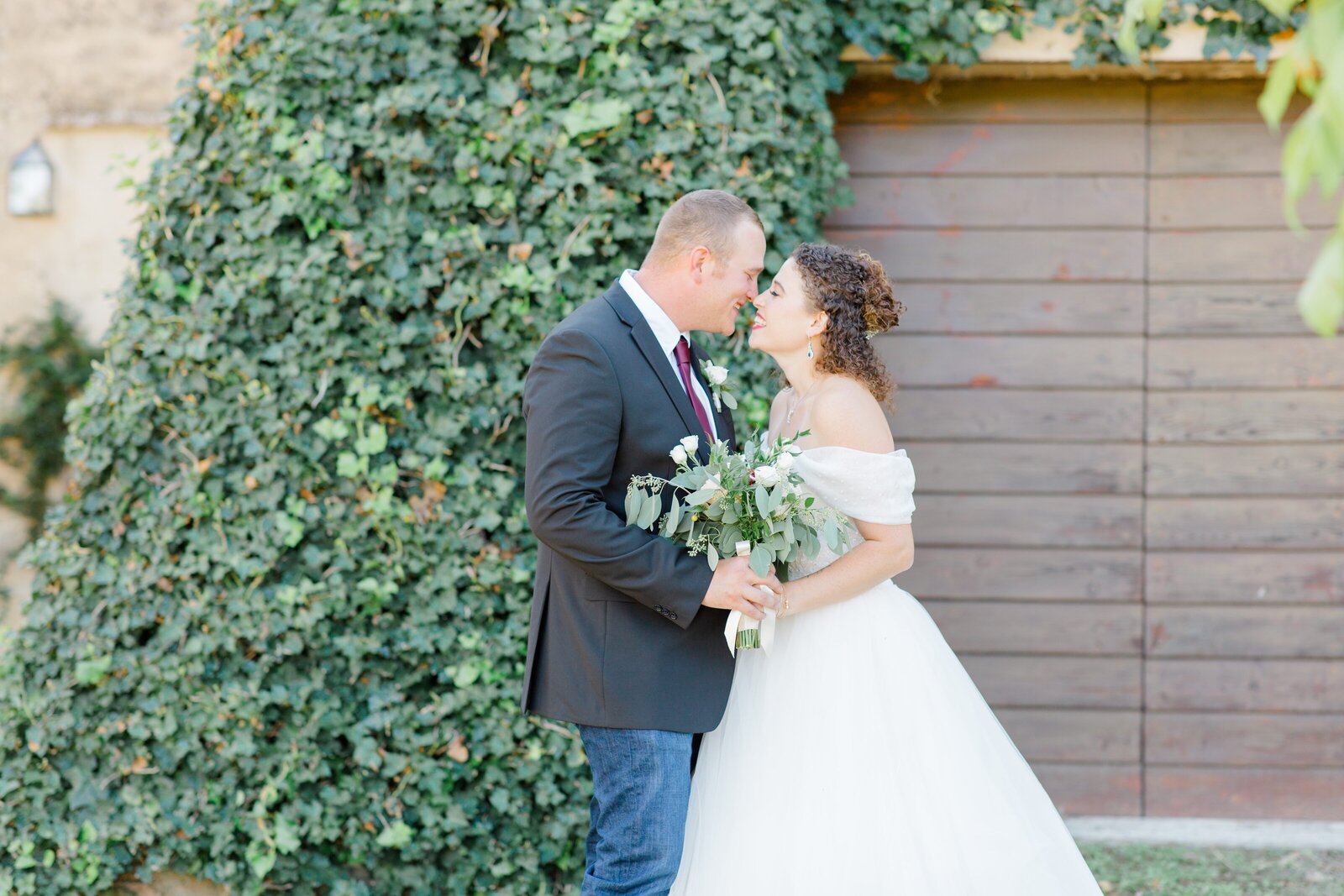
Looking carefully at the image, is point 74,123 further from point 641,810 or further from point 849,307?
point 641,810

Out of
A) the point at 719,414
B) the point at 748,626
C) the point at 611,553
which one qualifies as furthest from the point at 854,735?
the point at 719,414

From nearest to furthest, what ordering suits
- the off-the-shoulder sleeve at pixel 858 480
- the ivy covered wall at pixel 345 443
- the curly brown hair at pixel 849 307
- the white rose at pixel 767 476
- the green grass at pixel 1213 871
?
the white rose at pixel 767 476 → the off-the-shoulder sleeve at pixel 858 480 → the curly brown hair at pixel 849 307 → the ivy covered wall at pixel 345 443 → the green grass at pixel 1213 871

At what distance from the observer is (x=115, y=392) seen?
375cm

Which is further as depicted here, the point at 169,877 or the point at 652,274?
the point at 169,877

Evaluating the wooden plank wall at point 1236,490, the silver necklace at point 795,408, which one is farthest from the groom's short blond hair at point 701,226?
the wooden plank wall at point 1236,490

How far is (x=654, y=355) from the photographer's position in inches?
108

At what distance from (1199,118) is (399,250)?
113 inches

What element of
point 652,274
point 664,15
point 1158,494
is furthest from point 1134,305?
point 652,274

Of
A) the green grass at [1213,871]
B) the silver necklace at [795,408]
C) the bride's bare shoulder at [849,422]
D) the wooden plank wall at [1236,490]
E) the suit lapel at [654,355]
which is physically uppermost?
the suit lapel at [654,355]

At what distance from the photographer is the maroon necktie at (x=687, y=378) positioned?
2893 millimetres

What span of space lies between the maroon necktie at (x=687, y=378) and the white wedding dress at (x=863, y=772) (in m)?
0.25

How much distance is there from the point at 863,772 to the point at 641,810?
52 centimetres

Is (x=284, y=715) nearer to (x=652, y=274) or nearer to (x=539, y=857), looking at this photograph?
(x=539, y=857)

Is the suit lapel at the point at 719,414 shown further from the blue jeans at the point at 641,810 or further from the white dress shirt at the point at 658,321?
the blue jeans at the point at 641,810
